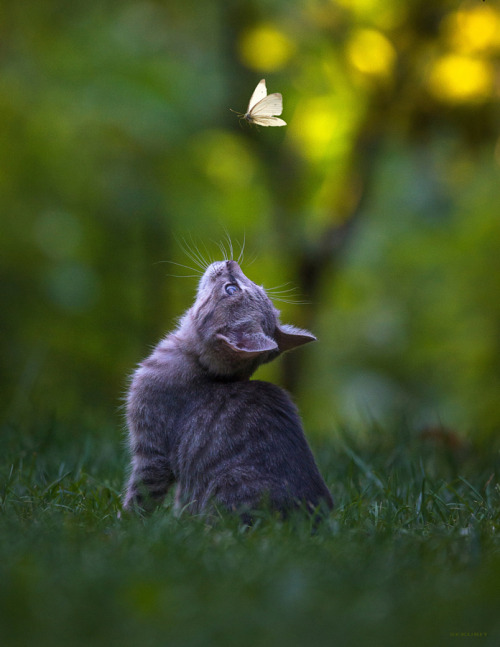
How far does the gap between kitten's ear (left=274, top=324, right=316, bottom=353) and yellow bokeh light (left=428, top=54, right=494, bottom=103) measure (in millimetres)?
4559

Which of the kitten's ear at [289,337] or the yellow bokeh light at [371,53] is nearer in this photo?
the kitten's ear at [289,337]

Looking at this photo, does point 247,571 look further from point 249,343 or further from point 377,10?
point 377,10

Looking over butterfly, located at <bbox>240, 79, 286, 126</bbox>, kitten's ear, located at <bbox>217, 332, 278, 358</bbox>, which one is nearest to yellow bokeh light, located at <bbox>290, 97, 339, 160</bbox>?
butterfly, located at <bbox>240, 79, 286, 126</bbox>

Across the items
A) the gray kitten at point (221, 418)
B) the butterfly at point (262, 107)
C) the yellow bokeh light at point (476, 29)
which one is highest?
the yellow bokeh light at point (476, 29)

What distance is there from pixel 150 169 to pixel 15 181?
5.18 feet

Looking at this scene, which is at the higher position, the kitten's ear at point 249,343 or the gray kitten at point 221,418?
the kitten's ear at point 249,343

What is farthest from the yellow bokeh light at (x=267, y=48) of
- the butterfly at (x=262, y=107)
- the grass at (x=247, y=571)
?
the grass at (x=247, y=571)

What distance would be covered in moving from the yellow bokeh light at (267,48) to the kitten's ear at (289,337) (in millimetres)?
4675

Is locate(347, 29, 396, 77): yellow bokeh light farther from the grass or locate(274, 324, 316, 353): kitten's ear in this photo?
the grass

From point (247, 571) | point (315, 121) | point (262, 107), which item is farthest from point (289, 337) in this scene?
point (315, 121)

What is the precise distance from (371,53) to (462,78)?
96 cm

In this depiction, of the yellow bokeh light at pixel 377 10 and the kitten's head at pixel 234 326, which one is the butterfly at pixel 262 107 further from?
the yellow bokeh light at pixel 377 10

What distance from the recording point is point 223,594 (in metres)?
2.02

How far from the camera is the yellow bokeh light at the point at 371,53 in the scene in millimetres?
7656
